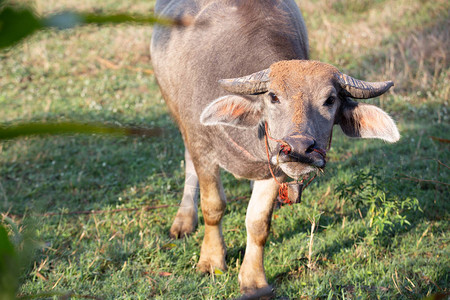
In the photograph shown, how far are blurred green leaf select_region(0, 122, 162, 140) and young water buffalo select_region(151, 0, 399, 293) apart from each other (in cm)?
168

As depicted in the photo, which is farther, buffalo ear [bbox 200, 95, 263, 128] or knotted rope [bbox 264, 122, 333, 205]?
buffalo ear [bbox 200, 95, 263, 128]

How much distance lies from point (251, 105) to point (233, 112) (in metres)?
0.12

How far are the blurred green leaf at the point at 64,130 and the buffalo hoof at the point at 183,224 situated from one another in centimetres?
319

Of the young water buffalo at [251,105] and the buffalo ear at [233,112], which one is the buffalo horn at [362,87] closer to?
the young water buffalo at [251,105]

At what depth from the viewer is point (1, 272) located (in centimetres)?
57

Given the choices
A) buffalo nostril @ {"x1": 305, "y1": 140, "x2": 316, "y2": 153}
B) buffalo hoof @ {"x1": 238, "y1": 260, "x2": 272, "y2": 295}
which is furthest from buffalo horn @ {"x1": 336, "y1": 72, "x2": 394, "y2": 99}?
buffalo hoof @ {"x1": 238, "y1": 260, "x2": 272, "y2": 295}

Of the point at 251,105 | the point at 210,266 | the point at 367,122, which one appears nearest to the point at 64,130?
the point at 251,105

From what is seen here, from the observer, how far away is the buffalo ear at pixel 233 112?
2.77 m

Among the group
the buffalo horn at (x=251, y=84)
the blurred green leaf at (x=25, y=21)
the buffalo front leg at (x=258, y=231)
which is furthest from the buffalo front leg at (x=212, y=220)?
the blurred green leaf at (x=25, y=21)

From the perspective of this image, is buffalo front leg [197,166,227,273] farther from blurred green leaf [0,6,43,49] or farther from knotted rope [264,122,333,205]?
blurred green leaf [0,6,43,49]

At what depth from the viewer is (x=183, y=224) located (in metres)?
3.86

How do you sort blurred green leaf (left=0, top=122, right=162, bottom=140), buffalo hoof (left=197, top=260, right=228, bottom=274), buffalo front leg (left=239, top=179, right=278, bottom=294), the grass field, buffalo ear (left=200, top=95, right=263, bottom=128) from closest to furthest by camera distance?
blurred green leaf (left=0, top=122, right=162, bottom=140), buffalo ear (left=200, top=95, right=263, bottom=128), the grass field, buffalo front leg (left=239, top=179, right=278, bottom=294), buffalo hoof (left=197, top=260, right=228, bottom=274)

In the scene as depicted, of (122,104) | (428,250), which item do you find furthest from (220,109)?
(122,104)

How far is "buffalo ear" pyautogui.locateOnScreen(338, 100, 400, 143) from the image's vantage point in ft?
8.79
